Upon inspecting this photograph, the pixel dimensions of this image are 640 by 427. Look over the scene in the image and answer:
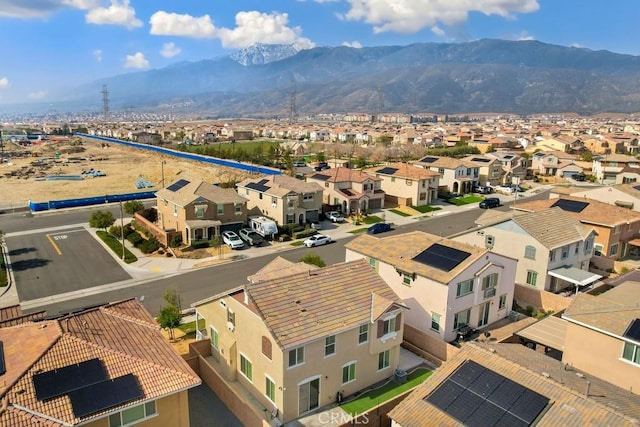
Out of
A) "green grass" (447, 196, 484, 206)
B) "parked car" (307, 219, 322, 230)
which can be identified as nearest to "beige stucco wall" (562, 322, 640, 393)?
"parked car" (307, 219, 322, 230)

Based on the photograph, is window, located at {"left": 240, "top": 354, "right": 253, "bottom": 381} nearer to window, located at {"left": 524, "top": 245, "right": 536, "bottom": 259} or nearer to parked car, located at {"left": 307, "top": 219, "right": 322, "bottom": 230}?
window, located at {"left": 524, "top": 245, "right": 536, "bottom": 259}

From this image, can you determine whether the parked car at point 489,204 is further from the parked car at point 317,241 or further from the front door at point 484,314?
the front door at point 484,314

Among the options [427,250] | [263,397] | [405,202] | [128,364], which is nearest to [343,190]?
[405,202]

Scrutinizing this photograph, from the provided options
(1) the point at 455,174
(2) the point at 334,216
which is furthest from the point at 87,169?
(1) the point at 455,174

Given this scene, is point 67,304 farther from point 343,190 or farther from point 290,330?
point 343,190

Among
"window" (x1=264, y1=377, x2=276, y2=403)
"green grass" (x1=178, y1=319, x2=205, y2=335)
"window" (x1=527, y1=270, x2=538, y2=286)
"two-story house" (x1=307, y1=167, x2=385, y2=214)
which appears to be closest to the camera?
"window" (x1=264, y1=377, x2=276, y2=403)
